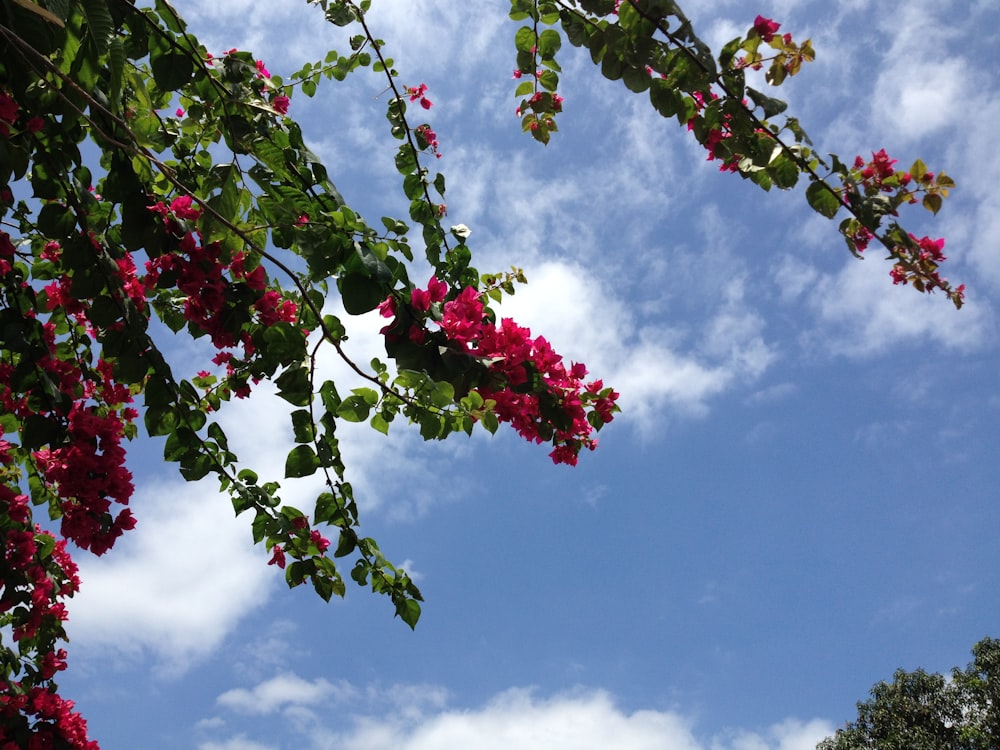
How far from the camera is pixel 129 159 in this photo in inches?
97.3

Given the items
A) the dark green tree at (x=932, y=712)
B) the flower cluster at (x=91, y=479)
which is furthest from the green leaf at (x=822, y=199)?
the dark green tree at (x=932, y=712)

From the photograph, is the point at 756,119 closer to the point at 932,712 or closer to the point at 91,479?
the point at 91,479

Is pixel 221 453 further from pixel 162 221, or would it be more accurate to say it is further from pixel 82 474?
pixel 162 221

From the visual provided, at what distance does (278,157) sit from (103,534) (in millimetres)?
1359

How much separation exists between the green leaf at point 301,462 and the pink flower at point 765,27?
1627mm

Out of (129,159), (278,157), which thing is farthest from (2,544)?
(278,157)

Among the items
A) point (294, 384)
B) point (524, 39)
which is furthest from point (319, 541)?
point (524, 39)

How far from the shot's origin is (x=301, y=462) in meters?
2.17

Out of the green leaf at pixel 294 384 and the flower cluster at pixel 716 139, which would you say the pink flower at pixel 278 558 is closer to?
the green leaf at pixel 294 384

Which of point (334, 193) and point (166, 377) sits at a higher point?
point (334, 193)

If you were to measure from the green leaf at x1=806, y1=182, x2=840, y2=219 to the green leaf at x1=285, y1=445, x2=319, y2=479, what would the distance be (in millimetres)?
1521

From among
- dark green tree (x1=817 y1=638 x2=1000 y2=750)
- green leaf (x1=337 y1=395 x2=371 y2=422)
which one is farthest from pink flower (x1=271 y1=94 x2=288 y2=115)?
dark green tree (x1=817 y1=638 x2=1000 y2=750)

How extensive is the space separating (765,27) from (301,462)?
5.51 ft

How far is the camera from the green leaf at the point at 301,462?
2154 millimetres
